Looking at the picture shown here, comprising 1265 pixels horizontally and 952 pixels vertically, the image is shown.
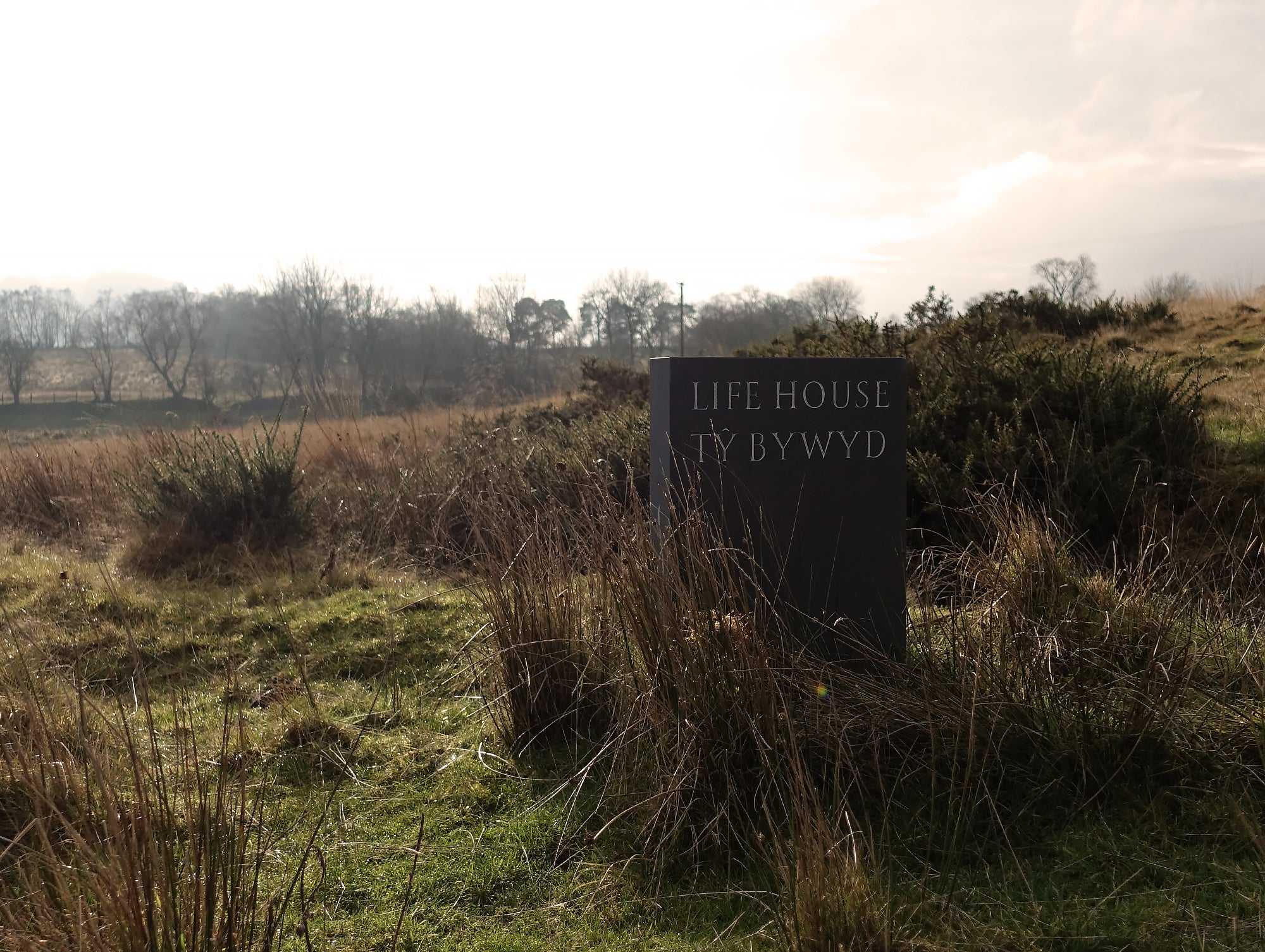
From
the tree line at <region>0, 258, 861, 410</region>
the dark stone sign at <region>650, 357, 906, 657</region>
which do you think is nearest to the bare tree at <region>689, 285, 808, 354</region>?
the tree line at <region>0, 258, 861, 410</region>

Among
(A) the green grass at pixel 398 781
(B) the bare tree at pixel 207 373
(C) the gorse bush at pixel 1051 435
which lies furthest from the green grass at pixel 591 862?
(B) the bare tree at pixel 207 373

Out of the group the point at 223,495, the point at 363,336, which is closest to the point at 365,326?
the point at 363,336

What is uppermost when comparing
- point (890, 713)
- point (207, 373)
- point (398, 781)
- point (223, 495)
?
point (207, 373)

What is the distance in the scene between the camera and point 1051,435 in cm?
695

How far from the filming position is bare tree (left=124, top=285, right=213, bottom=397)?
236ft

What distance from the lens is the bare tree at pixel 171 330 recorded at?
2827 inches

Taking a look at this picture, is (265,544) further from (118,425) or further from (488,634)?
(118,425)

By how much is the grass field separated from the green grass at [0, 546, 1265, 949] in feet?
0.04

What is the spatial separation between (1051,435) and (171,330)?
81.3 m

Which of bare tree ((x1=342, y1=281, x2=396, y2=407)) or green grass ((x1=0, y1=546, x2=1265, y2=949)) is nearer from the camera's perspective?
green grass ((x1=0, y1=546, x2=1265, y2=949))

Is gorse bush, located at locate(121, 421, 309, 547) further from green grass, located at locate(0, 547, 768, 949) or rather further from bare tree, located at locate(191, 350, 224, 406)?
bare tree, located at locate(191, 350, 224, 406)

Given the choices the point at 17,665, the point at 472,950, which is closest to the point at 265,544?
the point at 17,665

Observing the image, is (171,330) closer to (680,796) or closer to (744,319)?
(744,319)

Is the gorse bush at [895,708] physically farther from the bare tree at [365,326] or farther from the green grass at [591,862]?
the bare tree at [365,326]
